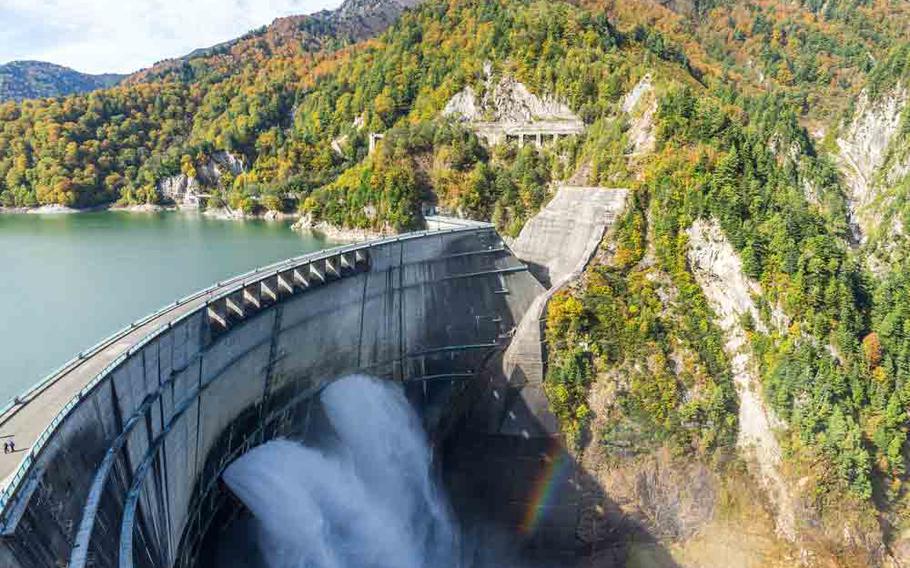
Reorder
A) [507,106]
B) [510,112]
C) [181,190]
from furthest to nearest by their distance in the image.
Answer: [181,190], [507,106], [510,112]

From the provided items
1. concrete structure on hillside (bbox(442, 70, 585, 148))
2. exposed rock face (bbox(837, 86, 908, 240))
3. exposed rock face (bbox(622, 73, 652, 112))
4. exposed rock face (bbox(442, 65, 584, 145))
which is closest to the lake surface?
exposed rock face (bbox(442, 65, 584, 145))

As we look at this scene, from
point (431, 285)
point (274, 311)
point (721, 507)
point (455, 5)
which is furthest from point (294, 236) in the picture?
point (721, 507)

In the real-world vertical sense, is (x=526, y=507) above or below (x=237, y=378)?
below

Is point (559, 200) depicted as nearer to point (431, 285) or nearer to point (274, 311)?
point (431, 285)

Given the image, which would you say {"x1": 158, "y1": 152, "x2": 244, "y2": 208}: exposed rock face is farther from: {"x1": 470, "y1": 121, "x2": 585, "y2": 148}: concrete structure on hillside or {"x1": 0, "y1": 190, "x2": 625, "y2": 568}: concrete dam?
{"x1": 0, "y1": 190, "x2": 625, "y2": 568}: concrete dam

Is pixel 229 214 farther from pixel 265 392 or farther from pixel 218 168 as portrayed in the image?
pixel 265 392

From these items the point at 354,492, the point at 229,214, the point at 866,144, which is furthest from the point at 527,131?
the point at 229,214
